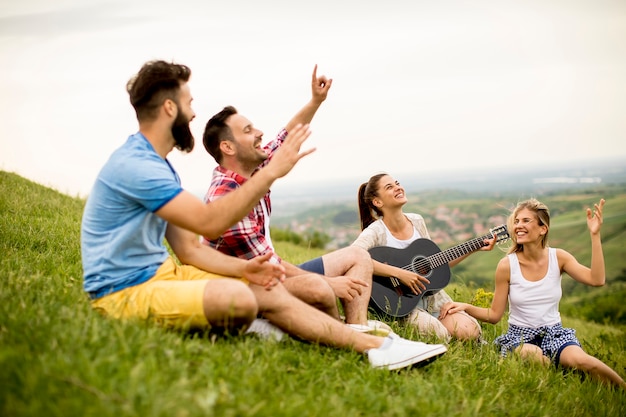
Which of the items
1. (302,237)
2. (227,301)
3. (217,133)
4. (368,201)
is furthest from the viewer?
(302,237)

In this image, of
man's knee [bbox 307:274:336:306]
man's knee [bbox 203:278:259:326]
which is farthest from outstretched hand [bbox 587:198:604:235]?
man's knee [bbox 203:278:259:326]

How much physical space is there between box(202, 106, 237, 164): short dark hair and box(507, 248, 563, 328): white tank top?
10.5ft

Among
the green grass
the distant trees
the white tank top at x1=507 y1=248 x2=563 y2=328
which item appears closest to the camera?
the green grass

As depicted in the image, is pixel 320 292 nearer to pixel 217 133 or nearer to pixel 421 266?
pixel 217 133

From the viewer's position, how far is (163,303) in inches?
132

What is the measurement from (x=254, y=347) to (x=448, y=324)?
8.63ft

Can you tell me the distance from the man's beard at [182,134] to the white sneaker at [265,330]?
4.57 feet

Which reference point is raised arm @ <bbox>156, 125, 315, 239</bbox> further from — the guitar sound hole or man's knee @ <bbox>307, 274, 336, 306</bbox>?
the guitar sound hole

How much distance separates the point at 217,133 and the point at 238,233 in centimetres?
113

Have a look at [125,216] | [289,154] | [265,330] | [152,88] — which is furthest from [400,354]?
[152,88]

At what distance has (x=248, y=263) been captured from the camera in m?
3.64

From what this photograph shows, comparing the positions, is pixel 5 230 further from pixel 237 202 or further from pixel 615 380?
pixel 615 380

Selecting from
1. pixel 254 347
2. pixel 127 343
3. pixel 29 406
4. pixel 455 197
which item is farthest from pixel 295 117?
pixel 455 197

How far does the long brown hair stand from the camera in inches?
237
